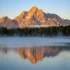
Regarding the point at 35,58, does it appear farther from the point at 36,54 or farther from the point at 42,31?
the point at 42,31

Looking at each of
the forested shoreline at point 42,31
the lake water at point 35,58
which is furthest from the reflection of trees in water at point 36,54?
the forested shoreline at point 42,31

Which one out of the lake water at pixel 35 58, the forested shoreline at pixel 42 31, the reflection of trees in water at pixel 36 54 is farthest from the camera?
the forested shoreline at pixel 42 31

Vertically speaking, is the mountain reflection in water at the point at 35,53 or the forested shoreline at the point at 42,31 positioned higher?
the mountain reflection in water at the point at 35,53

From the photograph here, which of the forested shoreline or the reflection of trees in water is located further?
the forested shoreline

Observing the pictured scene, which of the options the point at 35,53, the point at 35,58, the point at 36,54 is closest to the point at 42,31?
the point at 35,53

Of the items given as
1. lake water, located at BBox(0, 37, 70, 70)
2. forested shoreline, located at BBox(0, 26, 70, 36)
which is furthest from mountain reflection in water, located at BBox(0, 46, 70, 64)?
forested shoreline, located at BBox(0, 26, 70, 36)

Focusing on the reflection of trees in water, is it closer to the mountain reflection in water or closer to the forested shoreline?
the mountain reflection in water

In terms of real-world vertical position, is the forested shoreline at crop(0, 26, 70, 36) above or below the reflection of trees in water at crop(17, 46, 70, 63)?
below

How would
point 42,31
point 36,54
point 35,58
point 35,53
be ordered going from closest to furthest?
point 35,58 < point 36,54 < point 35,53 < point 42,31

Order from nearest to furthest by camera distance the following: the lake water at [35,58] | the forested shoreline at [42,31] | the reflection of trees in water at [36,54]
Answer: the lake water at [35,58] → the reflection of trees in water at [36,54] → the forested shoreline at [42,31]

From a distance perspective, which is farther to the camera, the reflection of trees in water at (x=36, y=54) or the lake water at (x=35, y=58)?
the reflection of trees in water at (x=36, y=54)

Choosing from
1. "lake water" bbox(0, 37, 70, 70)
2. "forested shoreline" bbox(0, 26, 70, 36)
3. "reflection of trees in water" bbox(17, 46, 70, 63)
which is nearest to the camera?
"lake water" bbox(0, 37, 70, 70)

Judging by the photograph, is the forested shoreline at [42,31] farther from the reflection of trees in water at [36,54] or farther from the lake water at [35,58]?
the reflection of trees in water at [36,54]

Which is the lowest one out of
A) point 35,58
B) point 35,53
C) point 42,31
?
point 42,31
